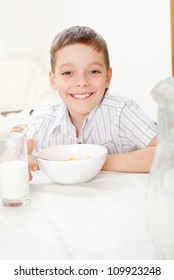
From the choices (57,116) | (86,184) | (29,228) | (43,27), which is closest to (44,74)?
(43,27)

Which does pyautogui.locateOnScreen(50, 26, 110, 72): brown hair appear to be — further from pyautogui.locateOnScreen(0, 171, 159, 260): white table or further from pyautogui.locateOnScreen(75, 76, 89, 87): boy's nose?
pyautogui.locateOnScreen(0, 171, 159, 260): white table

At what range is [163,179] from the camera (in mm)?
582

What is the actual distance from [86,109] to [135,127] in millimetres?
165

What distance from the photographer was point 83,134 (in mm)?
1348

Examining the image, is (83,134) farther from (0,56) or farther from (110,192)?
(0,56)

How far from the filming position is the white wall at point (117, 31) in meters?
2.60

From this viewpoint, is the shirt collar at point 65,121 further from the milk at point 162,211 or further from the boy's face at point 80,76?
the milk at point 162,211

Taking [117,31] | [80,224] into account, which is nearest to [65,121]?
[80,224]

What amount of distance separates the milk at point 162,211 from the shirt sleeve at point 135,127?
26.3 inches

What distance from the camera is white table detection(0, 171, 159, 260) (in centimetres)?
67

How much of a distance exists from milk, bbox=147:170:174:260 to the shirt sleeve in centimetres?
67

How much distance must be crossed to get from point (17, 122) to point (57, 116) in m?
1.87

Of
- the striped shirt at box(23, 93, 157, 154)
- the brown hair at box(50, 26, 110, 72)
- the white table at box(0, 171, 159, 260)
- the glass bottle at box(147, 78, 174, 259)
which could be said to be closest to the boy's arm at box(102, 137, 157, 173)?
the white table at box(0, 171, 159, 260)

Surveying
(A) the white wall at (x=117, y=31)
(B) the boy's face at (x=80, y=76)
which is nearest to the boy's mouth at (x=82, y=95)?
(B) the boy's face at (x=80, y=76)
